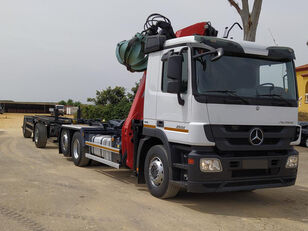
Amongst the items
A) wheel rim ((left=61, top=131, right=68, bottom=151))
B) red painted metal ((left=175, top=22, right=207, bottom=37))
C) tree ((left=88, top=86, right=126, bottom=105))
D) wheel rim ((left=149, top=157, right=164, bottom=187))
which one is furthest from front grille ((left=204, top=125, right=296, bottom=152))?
tree ((left=88, top=86, right=126, bottom=105))

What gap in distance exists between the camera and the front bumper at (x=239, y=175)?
16.9 feet

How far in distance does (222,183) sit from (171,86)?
5.52ft

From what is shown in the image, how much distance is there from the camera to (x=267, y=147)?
5469 mm

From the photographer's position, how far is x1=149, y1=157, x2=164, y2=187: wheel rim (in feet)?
19.3

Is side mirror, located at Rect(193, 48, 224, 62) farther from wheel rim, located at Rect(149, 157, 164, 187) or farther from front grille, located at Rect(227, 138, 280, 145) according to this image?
wheel rim, located at Rect(149, 157, 164, 187)

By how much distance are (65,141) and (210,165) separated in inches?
251

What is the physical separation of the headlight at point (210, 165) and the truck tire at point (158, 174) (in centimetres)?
75

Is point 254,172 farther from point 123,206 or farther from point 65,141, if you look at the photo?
point 65,141

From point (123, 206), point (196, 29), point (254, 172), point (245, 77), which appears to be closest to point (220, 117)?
point (245, 77)

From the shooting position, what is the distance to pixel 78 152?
9.42 meters

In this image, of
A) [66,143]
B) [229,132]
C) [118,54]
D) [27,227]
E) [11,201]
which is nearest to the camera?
[27,227]

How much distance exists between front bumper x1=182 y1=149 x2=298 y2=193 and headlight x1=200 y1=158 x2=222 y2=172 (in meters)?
0.05

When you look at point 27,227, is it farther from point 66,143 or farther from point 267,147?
point 66,143

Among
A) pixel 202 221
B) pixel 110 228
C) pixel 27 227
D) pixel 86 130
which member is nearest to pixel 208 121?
pixel 202 221
